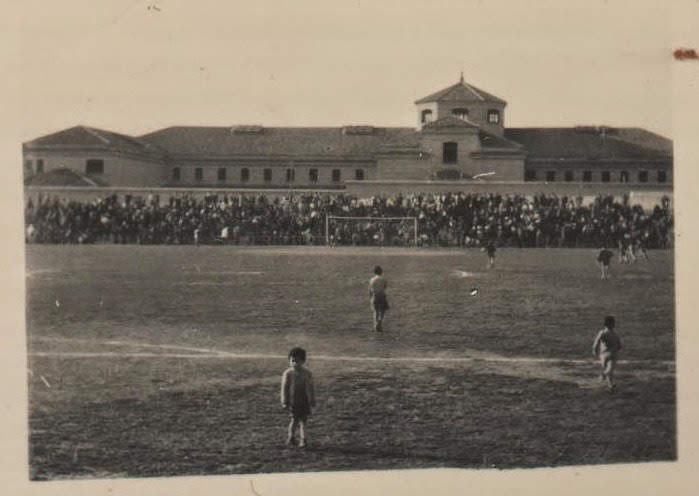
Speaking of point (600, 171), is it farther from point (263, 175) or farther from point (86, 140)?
point (86, 140)

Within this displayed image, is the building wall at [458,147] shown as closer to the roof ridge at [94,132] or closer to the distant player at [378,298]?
the distant player at [378,298]

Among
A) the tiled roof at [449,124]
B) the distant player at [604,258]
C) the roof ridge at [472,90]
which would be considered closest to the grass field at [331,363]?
the distant player at [604,258]

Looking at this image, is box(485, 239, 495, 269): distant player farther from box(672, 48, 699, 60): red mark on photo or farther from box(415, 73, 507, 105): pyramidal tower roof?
box(672, 48, 699, 60): red mark on photo

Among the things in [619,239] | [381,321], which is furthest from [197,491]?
[619,239]

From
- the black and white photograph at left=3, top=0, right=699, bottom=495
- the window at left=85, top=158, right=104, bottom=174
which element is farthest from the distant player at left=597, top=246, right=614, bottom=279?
the window at left=85, top=158, right=104, bottom=174

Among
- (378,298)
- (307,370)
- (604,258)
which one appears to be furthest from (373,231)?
(604,258)

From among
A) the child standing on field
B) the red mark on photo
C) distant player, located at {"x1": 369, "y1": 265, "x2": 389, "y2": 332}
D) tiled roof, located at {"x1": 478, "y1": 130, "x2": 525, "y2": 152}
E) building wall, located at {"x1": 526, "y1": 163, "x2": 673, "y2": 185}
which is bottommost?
the child standing on field
